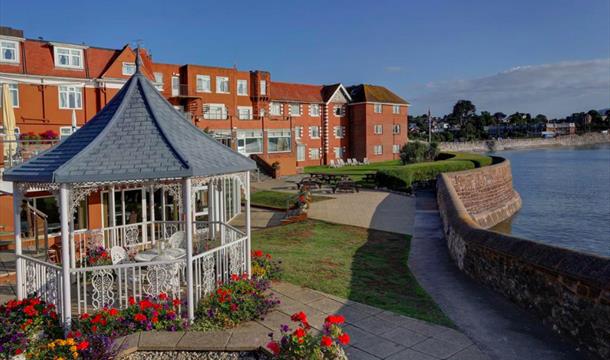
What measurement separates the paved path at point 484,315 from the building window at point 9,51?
2736 cm

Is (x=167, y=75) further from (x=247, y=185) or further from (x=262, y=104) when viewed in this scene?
(x=247, y=185)

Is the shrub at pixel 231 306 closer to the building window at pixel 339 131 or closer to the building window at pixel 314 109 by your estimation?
the building window at pixel 314 109

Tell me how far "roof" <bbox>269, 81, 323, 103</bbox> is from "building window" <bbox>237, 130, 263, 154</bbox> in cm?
900

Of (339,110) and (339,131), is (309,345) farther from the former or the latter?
(339,110)

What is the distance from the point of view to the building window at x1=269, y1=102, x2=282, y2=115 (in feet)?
164

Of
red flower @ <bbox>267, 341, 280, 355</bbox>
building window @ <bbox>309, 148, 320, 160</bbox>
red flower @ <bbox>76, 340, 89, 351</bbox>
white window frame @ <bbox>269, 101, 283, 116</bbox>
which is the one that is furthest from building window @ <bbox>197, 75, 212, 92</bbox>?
red flower @ <bbox>267, 341, 280, 355</bbox>

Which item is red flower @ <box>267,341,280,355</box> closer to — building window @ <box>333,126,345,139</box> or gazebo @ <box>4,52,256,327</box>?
gazebo @ <box>4,52,256,327</box>

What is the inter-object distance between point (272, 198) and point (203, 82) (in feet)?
69.8

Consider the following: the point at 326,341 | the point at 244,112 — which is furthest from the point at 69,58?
the point at 326,341

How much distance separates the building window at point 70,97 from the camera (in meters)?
28.8

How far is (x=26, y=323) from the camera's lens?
7.22 m

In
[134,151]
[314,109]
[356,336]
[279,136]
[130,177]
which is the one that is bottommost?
[356,336]

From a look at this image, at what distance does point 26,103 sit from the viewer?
90.1 ft

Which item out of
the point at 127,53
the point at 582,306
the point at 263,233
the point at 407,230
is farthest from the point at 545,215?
the point at 127,53
